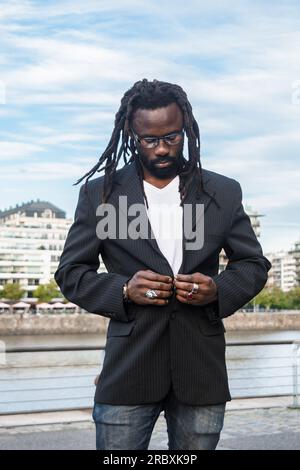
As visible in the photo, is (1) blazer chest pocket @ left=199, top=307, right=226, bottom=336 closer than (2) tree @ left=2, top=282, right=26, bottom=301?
Yes

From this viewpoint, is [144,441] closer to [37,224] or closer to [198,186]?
[198,186]

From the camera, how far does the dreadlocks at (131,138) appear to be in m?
2.69

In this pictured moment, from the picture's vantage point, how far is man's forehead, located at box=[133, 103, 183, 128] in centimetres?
265

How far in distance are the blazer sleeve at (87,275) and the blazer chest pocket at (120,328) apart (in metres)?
0.02

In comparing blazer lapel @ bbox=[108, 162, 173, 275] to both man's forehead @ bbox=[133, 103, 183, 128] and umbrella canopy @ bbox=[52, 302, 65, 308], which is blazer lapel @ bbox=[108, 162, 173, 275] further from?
umbrella canopy @ bbox=[52, 302, 65, 308]

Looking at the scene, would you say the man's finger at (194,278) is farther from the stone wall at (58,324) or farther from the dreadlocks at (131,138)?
the stone wall at (58,324)

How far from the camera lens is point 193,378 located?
251 cm

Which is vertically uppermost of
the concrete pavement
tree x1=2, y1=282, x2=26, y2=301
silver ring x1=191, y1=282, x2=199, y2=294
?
silver ring x1=191, y1=282, x2=199, y2=294

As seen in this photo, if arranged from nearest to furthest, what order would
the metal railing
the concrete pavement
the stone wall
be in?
the concrete pavement < the metal railing < the stone wall

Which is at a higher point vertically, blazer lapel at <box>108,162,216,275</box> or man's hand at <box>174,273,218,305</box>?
blazer lapel at <box>108,162,216,275</box>

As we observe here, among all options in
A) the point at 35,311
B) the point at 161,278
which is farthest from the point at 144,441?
the point at 35,311

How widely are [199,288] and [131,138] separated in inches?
20.9

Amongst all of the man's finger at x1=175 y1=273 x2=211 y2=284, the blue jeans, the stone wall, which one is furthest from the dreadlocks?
the stone wall

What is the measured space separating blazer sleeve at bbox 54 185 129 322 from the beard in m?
0.19
